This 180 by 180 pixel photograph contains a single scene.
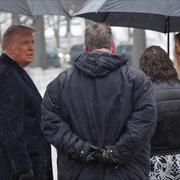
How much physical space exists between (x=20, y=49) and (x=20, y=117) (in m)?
0.53

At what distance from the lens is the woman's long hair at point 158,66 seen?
14.8ft

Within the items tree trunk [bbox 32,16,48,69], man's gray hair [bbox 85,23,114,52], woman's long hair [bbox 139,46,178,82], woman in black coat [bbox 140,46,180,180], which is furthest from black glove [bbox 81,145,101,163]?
tree trunk [bbox 32,16,48,69]

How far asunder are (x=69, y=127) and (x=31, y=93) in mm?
679

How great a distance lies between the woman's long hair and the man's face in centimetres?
85

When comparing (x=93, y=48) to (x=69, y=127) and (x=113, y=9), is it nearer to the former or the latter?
(x=69, y=127)

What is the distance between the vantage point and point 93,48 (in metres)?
3.66

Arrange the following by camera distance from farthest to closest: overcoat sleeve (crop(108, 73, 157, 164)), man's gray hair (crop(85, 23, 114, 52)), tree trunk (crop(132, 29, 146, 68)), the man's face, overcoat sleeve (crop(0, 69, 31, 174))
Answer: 1. tree trunk (crop(132, 29, 146, 68))
2. the man's face
3. overcoat sleeve (crop(0, 69, 31, 174))
4. man's gray hair (crop(85, 23, 114, 52))
5. overcoat sleeve (crop(108, 73, 157, 164))

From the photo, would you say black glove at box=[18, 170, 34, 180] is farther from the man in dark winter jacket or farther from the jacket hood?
the jacket hood

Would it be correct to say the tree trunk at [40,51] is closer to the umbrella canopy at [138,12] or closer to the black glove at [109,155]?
the umbrella canopy at [138,12]

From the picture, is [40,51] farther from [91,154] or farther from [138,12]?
[91,154]

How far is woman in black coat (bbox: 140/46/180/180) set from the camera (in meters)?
4.38

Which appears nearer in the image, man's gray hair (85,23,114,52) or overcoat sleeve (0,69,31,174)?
man's gray hair (85,23,114,52)

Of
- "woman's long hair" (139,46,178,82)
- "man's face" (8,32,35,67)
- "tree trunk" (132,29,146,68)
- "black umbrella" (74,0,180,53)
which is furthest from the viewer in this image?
"tree trunk" (132,29,146,68)

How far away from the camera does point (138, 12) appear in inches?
187
